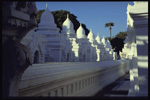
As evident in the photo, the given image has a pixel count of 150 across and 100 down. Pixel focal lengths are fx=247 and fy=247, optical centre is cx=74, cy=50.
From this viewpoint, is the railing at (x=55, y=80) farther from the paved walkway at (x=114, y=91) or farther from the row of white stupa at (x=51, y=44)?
the row of white stupa at (x=51, y=44)

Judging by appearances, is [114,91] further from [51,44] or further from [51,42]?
[51,42]

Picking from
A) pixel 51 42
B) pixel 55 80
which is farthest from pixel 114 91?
pixel 55 80

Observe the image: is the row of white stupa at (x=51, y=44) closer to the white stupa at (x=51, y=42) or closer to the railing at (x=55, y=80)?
the white stupa at (x=51, y=42)

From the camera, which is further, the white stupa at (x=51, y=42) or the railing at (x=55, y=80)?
the white stupa at (x=51, y=42)

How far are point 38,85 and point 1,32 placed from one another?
290cm

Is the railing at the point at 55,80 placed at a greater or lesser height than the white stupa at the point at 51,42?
lesser

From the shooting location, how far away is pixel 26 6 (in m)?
4.01

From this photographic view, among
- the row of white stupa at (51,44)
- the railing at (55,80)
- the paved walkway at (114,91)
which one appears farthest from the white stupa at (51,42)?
the railing at (55,80)

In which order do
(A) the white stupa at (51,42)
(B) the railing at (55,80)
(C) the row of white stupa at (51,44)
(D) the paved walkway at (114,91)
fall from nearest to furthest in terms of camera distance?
(B) the railing at (55,80), (D) the paved walkway at (114,91), (C) the row of white stupa at (51,44), (A) the white stupa at (51,42)

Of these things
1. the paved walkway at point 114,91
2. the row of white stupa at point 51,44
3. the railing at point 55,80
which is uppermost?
the row of white stupa at point 51,44

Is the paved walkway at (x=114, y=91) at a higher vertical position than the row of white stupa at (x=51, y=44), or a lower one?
lower

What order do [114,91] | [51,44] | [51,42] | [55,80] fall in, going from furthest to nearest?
1. [51,42]
2. [51,44]
3. [114,91]
4. [55,80]

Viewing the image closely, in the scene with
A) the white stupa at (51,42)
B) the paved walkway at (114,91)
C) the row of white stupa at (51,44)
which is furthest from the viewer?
the white stupa at (51,42)

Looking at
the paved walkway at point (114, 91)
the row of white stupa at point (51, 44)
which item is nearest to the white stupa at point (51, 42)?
the row of white stupa at point (51, 44)
